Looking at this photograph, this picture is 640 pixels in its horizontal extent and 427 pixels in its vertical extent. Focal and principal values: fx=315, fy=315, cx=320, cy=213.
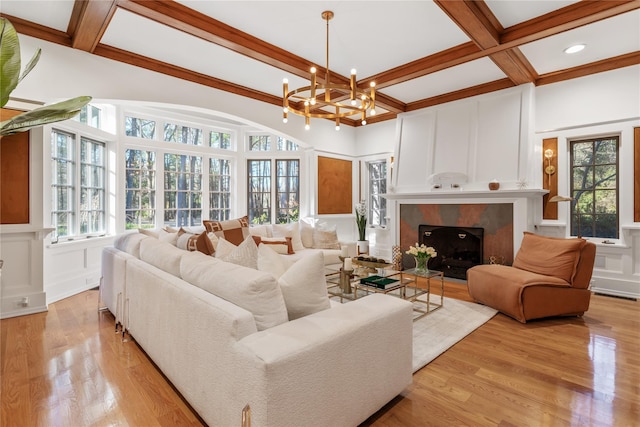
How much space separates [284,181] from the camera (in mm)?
6684

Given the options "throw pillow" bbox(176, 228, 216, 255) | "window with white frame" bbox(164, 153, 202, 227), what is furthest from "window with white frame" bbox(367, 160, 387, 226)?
"throw pillow" bbox(176, 228, 216, 255)

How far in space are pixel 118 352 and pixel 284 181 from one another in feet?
15.0

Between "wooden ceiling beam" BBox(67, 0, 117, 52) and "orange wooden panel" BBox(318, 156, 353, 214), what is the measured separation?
4000 mm

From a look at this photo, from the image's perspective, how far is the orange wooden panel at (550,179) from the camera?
4.61 m

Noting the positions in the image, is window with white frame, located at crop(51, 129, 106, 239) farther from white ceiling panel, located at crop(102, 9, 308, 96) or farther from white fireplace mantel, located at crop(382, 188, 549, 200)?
white fireplace mantel, located at crop(382, 188, 549, 200)

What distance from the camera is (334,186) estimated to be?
674 cm

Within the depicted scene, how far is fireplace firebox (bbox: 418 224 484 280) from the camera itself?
5.05 meters

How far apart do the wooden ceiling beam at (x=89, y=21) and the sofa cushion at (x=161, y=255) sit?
207cm

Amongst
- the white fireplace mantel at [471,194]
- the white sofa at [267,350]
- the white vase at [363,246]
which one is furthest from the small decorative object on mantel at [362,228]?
the white sofa at [267,350]

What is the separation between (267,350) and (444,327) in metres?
2.37

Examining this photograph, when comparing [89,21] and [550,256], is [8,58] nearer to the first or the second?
[89,21]

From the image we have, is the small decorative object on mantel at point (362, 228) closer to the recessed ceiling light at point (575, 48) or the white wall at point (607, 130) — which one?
the white wall at point (607, 130)

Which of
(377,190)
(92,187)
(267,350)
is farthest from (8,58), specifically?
(377,190)

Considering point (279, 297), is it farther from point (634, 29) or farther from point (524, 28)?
point (634, 29)
